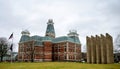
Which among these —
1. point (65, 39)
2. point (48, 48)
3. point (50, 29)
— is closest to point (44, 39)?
point (48, 48)

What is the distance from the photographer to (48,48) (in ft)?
283

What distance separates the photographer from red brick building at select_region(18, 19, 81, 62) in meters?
82.9

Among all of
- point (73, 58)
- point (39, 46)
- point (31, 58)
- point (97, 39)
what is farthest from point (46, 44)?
point (97, 39)

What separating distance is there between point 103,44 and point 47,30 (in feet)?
181

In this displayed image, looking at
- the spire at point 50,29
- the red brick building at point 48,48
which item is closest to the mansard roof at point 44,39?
the red brick building at point 48,48

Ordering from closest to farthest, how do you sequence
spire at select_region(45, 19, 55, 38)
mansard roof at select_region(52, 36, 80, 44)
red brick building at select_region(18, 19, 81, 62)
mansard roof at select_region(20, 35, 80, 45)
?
red brick building at select_region(18, 19, 81, 62) → mansard roof at select_region(20, 35, 80, 45) → mansard roof at select_region(52, 36, 80, 44) → spire at select_region(45, 19, 55, 38)

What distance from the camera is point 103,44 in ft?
158

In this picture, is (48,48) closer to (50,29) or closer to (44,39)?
(44,39)

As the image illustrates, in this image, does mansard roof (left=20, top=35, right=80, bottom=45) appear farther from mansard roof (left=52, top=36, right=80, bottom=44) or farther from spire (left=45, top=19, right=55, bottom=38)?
spire (left=45, top=19, right=55, bottom=38)

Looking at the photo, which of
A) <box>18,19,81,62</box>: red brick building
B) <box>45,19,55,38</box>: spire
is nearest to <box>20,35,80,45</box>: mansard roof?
<box>18,19,81,62</box>: red brick building

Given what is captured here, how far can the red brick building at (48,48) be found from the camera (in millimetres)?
82938

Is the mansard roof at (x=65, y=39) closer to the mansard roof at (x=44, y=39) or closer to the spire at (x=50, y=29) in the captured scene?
the mansard roof at (x=44, y=39)

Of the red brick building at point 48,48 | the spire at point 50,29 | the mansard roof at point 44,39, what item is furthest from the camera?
the spire at point 50,29

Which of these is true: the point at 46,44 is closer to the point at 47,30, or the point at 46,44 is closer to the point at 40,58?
the point at 40,58
